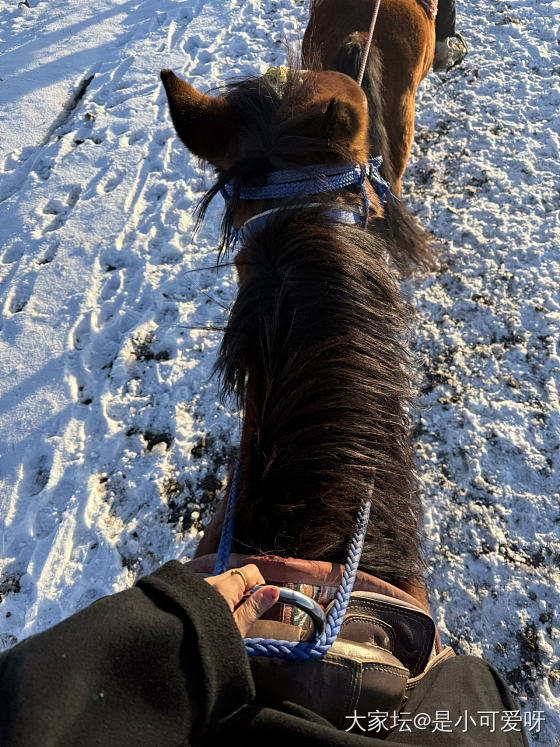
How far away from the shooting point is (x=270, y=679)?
778 mm

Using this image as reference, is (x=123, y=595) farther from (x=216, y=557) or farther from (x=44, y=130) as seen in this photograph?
(x=44, y=130)

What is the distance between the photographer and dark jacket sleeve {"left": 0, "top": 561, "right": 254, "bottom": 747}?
1.70 ft

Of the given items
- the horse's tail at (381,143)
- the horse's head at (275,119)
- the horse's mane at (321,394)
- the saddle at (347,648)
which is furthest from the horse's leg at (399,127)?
the saddle at (347,648)

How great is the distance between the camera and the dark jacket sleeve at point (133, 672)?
0.52m

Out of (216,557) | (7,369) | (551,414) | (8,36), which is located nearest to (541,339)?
(551,414)

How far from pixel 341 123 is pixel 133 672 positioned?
137 cm

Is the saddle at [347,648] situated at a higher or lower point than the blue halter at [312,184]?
lower

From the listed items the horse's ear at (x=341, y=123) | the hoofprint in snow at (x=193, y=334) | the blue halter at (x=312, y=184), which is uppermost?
the horse's ear at (x=341, y=123)

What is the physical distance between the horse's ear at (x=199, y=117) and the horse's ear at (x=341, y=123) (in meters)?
0.34

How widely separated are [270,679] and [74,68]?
4.98 meters

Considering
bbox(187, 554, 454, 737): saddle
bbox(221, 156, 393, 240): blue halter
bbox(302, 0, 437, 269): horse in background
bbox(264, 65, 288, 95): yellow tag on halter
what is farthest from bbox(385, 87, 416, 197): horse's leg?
bbox(187, 554, 454, 737): saddle

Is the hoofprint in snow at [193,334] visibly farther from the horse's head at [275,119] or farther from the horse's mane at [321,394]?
the horse's mane at [321,394]

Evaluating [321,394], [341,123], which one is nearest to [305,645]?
[321,394]

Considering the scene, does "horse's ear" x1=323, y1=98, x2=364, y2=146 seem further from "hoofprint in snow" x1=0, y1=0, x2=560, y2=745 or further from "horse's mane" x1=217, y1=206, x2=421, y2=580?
"hoofprint in snow" x1=0, y1=0, x2=560, y2=745
